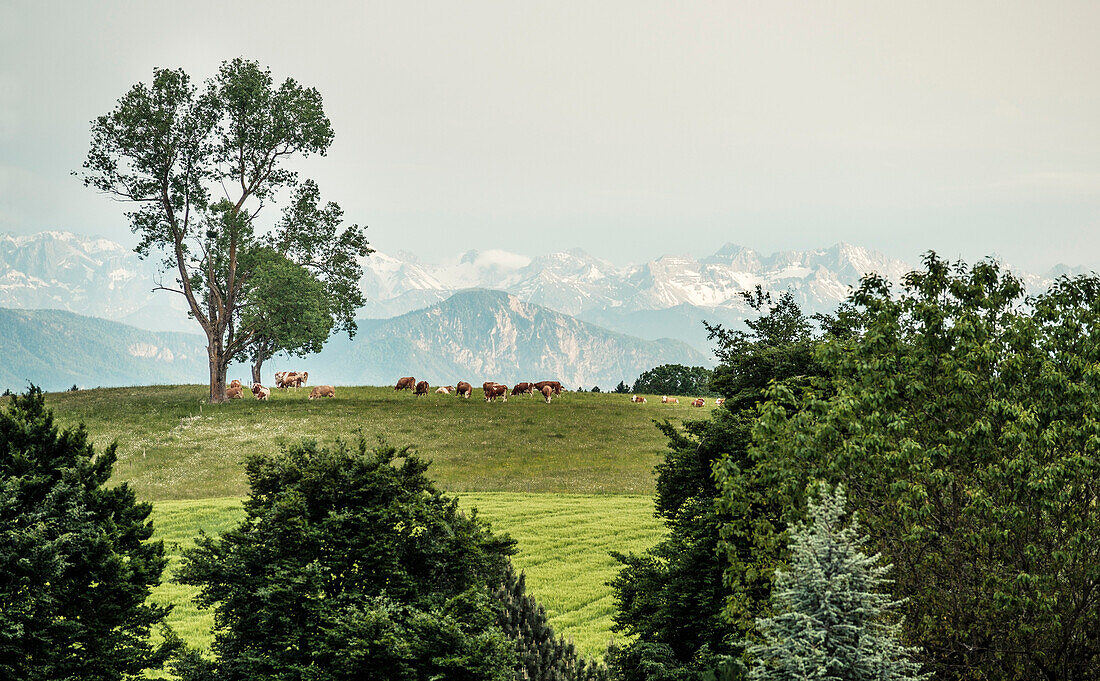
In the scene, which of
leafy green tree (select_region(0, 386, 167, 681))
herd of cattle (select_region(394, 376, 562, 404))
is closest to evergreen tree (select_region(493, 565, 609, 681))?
leafy green tree (select_region(0, 386, 167, 681))

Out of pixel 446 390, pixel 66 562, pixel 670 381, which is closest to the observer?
pixel 66 562

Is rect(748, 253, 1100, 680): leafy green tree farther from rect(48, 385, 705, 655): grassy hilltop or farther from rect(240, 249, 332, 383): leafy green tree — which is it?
rect(240, 249, 332, 383): leafy green tree

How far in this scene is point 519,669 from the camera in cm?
1200

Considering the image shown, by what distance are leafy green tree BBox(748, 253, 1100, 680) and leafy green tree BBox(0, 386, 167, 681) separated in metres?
10.3

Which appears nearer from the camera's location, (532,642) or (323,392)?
(532,642)

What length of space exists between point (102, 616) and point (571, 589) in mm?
15168

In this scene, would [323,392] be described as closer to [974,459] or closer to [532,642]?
[532,642]

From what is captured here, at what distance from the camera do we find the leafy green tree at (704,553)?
43.4ft

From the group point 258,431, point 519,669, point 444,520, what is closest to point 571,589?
point 519,669

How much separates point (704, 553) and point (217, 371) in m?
53.5

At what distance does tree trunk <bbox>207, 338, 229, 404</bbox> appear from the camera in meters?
56.9

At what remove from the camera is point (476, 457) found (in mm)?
46969

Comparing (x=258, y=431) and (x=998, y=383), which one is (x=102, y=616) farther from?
(x=258, y=431)

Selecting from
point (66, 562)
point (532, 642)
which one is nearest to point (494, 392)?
point (532, 642)
